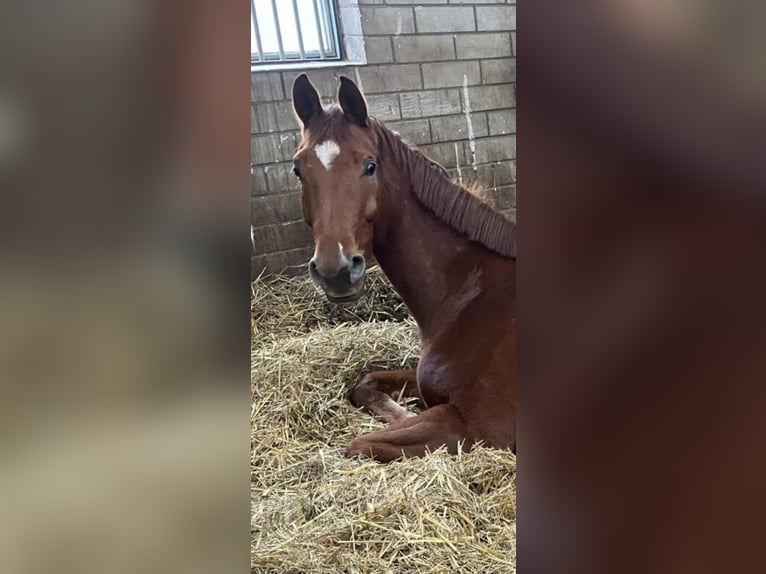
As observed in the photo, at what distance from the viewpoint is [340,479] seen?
0.88 meters

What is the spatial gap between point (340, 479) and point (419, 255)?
437 millimetres

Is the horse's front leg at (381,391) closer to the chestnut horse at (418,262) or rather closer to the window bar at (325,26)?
the chestnut horse at (418,262)

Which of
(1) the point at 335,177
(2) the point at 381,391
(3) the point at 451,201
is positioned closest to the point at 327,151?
(1) the point at 335,177

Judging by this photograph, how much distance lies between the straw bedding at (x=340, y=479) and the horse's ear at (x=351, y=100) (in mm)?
250

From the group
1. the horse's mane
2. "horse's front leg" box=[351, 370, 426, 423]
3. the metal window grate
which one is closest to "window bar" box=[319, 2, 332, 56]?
the metal window grate

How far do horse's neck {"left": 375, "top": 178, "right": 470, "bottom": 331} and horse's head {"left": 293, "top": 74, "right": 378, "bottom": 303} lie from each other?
4.7 inches

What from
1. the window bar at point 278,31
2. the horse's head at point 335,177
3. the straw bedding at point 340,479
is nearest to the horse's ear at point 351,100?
the horse's head at point 335,177

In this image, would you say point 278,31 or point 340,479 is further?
point 340,479
